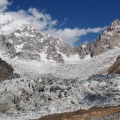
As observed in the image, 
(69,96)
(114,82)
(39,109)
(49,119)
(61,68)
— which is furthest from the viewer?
(61,68)

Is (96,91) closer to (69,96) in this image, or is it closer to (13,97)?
(69,96)

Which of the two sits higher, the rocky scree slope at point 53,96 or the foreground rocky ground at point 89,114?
the rocky scree slope at point 53,96

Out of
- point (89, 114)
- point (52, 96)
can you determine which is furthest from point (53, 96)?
point (89, 114)

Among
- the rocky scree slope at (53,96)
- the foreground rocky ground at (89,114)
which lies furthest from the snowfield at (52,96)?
the foreground rocky ground at (89,114)

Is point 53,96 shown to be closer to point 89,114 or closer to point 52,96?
point 52,96

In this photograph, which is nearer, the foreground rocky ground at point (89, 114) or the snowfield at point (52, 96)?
the foreground rocky ground at point (89, 114)

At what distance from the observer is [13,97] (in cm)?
4862

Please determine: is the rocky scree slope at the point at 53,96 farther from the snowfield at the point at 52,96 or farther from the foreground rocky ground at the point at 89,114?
the foreground rocky ground at the point at 89,114

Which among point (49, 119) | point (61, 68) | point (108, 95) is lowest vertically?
point (49, 119)

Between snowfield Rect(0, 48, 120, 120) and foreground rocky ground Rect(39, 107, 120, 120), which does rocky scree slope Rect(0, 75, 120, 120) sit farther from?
foreground rocky ground Rect(39, 107, 120, 120)

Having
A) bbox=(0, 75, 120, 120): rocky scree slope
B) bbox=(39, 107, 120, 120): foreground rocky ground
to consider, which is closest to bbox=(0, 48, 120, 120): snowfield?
bbox=(0, 75, 120, 120): rocky scree slope

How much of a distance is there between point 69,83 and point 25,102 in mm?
7566

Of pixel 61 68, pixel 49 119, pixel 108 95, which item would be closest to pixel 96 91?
pixel 108 95

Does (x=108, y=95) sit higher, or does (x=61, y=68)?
(x=61, y=68)
